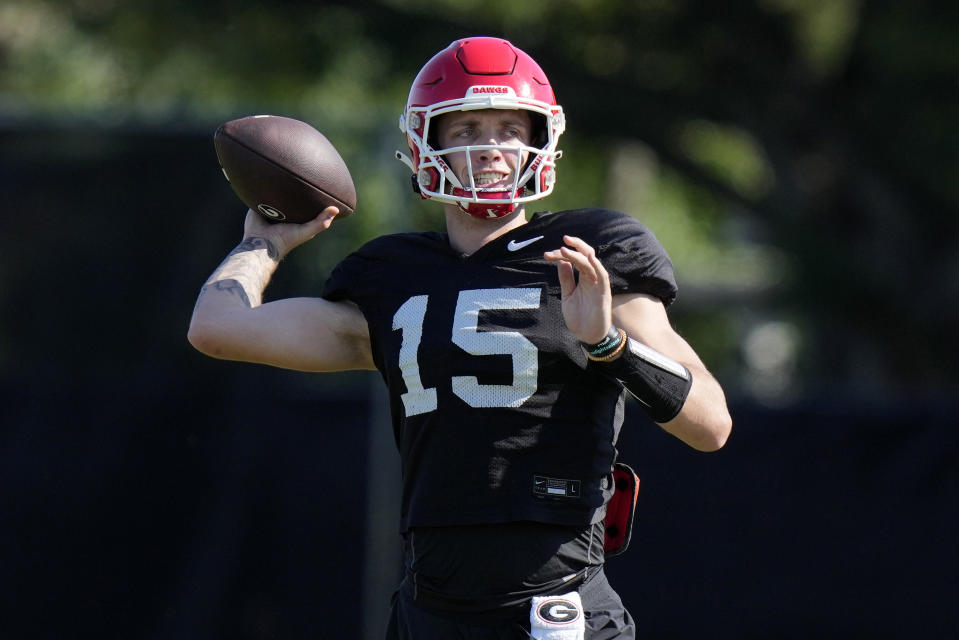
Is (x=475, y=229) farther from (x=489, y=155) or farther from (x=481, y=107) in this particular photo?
(x=481, y=107)

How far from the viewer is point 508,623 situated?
2.91m

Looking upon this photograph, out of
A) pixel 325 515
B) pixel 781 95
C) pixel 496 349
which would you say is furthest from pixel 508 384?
pixel 781 95

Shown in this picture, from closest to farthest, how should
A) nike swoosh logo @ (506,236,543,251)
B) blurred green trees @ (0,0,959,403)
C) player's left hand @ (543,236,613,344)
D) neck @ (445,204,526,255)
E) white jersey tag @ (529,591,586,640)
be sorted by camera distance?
player's left hand @ (543,236,613,344) → white jersey tag @ (529,591,586,640) → nike swoosh logo @ (506,236,543,251) → neck @ (445,204,526,255) → blurred green trees @ (0,0,959,403)

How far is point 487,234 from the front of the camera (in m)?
3.25

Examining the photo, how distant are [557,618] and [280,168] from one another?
1338mm

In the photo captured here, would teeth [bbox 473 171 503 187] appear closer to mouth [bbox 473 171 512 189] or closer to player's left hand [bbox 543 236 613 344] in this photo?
mouth [bbox 473 171 512 189]

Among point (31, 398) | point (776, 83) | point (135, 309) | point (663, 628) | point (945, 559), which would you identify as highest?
point (776, 83)

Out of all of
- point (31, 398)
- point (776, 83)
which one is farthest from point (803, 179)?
point (31, 398)

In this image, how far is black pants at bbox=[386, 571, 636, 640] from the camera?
9.53ft

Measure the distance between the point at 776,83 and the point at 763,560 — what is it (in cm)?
550

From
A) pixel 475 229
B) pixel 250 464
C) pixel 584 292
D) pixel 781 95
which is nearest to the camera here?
pixel 584 292

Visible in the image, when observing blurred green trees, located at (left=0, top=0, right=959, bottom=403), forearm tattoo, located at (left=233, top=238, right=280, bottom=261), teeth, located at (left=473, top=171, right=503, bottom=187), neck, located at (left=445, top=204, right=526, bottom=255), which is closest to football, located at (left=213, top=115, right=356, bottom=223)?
forearm tattoo, located at (left=233, top=238, right=280, bottom=261)

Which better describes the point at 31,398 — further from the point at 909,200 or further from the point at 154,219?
the point at 909,200

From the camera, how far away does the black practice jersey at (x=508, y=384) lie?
2.94m
